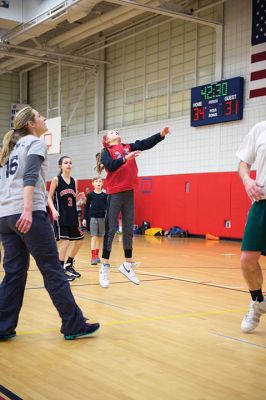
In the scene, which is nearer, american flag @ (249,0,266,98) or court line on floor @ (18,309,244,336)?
court line on floor @ (18,309,244,336)

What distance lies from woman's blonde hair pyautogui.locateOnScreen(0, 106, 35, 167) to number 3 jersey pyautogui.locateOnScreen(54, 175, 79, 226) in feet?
10.3

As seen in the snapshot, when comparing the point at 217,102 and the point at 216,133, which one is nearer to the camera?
the point at 217,102

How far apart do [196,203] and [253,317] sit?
41.6ft

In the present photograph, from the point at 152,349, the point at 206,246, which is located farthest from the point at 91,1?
the point at 152,349

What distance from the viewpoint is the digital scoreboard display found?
14.8 metres

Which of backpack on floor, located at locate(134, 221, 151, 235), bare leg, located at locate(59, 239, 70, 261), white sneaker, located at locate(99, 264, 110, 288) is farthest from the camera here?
backpack on floor, located at locate(134, 221, 151, 235)

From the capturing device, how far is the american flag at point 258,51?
14.1 meters

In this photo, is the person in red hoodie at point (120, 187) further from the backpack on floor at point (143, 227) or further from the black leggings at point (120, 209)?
the backpack on floor at point (143, 227)

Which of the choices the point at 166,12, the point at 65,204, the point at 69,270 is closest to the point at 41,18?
the point at 166,12

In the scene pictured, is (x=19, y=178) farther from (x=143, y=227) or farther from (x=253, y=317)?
(x=143, y=227)

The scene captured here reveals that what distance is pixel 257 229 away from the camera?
150 inches

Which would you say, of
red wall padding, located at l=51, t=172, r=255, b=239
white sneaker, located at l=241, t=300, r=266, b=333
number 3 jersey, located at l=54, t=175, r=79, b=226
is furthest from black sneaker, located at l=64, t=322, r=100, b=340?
red wall padding, located at l=51, t=172, r=255, b=239

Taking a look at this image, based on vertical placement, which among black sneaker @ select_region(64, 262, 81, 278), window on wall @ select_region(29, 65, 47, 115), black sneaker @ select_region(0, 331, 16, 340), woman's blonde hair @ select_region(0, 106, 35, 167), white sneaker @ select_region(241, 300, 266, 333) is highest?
window on wall @ select_region(29, 65, 47, 115)

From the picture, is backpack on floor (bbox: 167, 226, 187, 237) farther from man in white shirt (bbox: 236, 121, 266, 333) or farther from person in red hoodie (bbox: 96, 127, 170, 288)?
man in white shirt (bbox: 236, 121, 266, 333)
